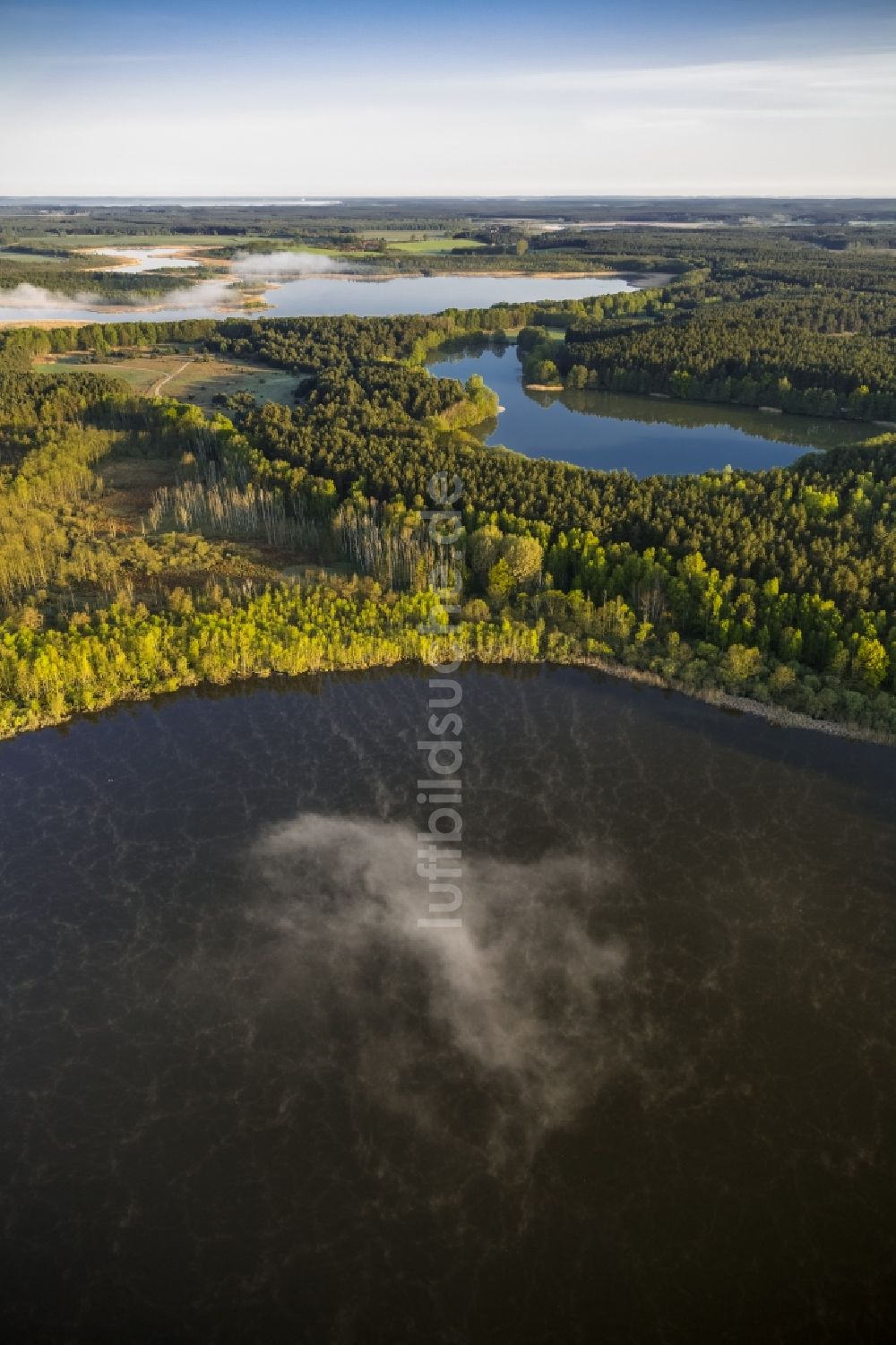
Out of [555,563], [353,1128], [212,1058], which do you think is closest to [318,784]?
[212,1058]

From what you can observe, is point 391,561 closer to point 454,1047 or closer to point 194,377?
point 454,1047

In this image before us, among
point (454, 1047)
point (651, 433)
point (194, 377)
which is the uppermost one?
point (194, 377)

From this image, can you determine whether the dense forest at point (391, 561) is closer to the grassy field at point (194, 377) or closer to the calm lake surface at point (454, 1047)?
the calm lake surface at point (454, 1047)

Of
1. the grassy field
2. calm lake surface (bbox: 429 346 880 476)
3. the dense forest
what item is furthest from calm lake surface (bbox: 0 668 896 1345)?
the grassy field

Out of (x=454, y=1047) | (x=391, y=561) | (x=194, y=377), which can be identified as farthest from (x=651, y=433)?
(x=454, y=1047)

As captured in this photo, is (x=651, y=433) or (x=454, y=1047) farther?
(x=651, y=433)

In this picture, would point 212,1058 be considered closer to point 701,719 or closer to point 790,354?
point 701,719
